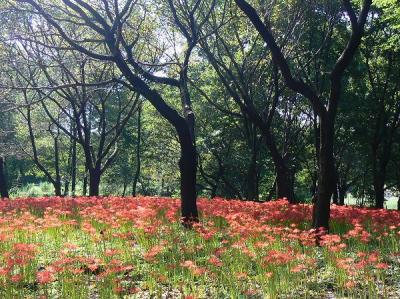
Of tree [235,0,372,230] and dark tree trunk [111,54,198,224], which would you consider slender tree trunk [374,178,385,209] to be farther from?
dark tree trunk [111,54,198,224]

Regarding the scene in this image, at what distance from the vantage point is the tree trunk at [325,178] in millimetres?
9469

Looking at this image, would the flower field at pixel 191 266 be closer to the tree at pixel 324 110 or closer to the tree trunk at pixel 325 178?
the tree trunk at pixel 325 178

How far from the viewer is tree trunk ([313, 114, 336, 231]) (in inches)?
373

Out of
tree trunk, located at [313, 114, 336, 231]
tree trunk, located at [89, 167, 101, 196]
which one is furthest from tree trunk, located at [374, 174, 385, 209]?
tree trunk, located at [89, 167, 101, 196]

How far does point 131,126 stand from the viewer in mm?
38531

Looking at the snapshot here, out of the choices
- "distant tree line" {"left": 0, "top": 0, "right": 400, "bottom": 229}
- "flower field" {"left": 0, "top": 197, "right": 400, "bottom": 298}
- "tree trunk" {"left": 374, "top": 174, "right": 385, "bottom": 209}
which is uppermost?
"distant tree line" {"left": 0, "top": 0, "right": 400, "bottom": 229}

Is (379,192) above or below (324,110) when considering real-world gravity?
below

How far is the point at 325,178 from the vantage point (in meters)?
9.55

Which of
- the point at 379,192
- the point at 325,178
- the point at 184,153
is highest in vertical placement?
the point at 184,153

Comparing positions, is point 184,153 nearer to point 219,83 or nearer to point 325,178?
point 325,178

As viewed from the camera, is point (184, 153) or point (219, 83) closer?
point (184, 153)

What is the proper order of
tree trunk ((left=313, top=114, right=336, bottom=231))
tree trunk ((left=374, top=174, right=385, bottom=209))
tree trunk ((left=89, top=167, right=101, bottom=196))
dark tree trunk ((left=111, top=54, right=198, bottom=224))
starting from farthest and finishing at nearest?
tree trunk ((left=89, top=167, right=101, bottom=196)), tree trunk ((left=374, top=174, right=385, bottom=209)), dark tree trunk ((left=111, top=54, right=198, bottom=224)), tree trunk ((left=313, top=114, right=336, bottom=231))

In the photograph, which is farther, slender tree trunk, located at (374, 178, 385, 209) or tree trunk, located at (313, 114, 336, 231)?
slender tree trunk, located at (374, 178, 385, 209)

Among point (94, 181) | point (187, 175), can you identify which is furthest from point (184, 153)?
point (94, 181)
